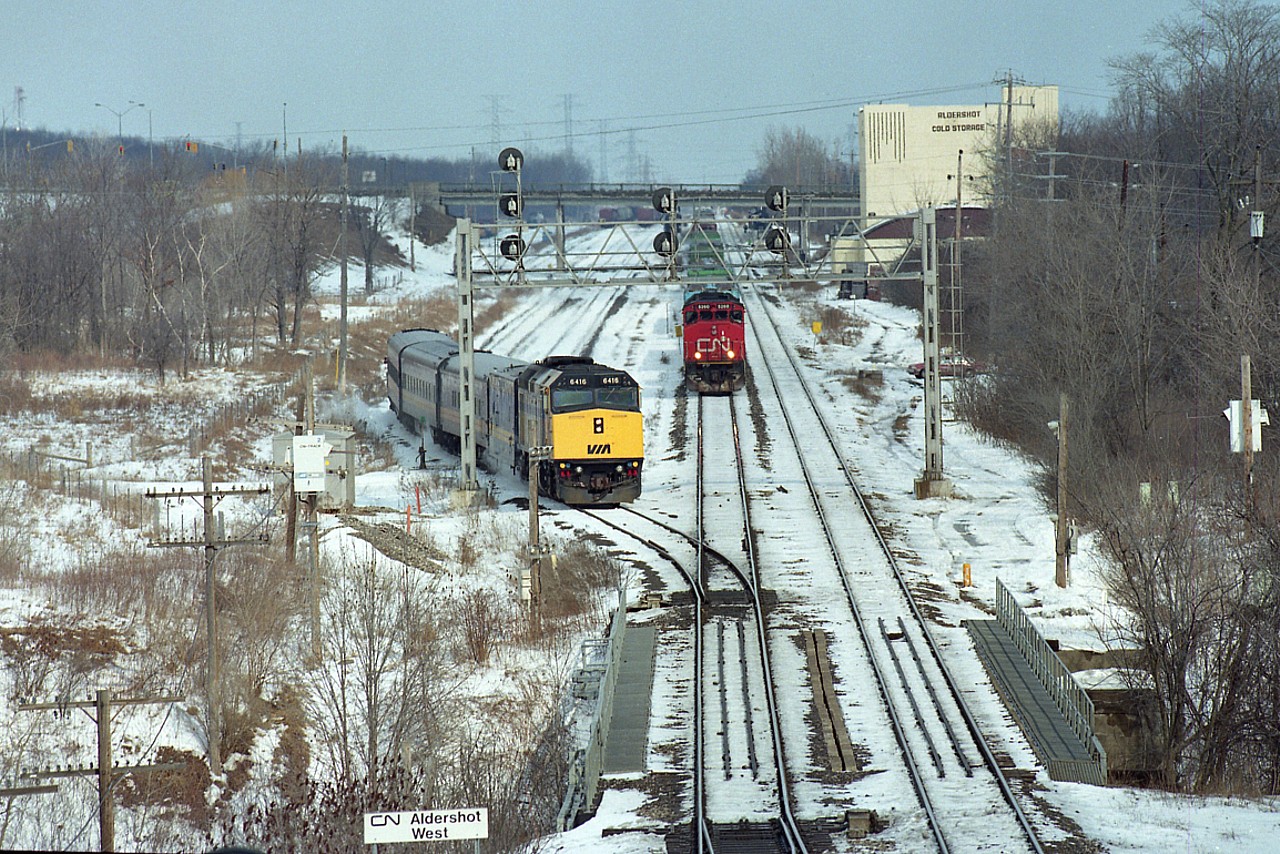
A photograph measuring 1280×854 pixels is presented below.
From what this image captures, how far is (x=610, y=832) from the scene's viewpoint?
50.3 feet

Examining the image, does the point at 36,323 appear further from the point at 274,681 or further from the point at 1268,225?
the point at 1268,225

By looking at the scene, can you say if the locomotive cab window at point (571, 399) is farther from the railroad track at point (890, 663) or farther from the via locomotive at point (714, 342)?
the via locomotive at point (714, 342)

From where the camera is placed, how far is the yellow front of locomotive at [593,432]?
1268 inches

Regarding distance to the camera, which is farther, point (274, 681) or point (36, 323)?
point (36, 323)

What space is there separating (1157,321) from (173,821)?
3135 cm

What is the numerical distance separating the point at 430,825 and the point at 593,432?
2260 cm

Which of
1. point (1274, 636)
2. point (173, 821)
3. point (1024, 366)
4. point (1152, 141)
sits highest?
point (1152, 141)

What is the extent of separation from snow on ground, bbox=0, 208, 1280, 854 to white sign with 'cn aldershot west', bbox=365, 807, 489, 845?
470cm

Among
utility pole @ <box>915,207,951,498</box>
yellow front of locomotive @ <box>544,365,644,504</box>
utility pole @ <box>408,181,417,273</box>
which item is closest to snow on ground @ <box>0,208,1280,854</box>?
utility pole @ <box>915,207,951,498</box>

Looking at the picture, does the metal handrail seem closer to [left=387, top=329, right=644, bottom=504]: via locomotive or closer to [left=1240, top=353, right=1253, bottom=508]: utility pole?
[left=1240, top=353, right=1253, bottom=508]: utility pole

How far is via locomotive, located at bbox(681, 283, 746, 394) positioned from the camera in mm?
50281

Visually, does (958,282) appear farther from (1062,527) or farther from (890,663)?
(890,663)

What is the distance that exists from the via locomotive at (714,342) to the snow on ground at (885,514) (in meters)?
1.84

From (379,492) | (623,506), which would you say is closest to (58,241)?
(379,492)
